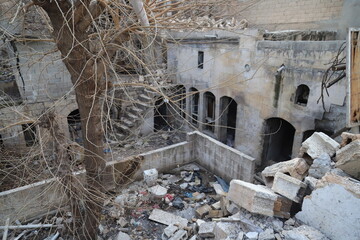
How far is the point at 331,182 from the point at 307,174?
1.17m

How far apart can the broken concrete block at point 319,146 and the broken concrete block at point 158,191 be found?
4.62m

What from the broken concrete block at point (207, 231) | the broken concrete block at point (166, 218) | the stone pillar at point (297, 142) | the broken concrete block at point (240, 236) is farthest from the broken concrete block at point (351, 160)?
the stone pillar at point (297, 142)

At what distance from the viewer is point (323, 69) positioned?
7348mm

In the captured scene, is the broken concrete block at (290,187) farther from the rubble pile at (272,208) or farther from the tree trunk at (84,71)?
the tree trunk at (84,71)

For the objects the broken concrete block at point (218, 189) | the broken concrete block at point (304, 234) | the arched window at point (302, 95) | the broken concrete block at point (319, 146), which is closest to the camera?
the broken concrete block at point (304, 234)

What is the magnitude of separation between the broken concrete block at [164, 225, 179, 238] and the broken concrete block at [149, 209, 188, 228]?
1.01 feet

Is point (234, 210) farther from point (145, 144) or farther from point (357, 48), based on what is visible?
point (145, 144)

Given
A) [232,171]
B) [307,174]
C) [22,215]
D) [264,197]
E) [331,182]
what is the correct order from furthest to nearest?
1. [232,171]
2. [22,215]
3. [307,174]
4. [264,197]
5. [331,182]

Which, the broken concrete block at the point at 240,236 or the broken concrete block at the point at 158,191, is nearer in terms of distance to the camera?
the broken concrete block at the point at 240,236

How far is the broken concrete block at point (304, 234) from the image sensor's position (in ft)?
10.2

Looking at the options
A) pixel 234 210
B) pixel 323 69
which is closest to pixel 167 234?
pixel 234 210

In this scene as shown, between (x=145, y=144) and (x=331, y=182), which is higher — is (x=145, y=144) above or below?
below

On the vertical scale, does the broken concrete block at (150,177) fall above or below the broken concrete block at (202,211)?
above

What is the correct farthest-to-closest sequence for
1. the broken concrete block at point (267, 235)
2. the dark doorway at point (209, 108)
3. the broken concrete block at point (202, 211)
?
1. the dark doorway at point (209, 108)
2. the broken concrete block at point (202, 211)
3. the broken concrete block at point (267, 235)
